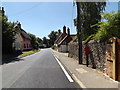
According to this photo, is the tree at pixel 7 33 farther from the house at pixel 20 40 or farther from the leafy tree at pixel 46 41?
the leafy tree at pixel 46 41

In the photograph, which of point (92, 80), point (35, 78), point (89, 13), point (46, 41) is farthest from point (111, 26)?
point (46, 41)

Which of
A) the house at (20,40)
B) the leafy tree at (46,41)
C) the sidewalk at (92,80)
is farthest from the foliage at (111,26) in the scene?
the leafy tree at (46,41)

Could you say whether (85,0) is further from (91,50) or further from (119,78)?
(119,78)

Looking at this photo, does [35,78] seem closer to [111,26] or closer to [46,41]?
[111,26]

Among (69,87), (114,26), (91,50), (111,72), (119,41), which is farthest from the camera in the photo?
(91,50)

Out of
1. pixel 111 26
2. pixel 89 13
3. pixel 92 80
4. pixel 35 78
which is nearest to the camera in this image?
pixel 92 80

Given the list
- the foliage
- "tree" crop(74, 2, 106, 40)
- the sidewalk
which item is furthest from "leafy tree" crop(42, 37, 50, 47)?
the foliage

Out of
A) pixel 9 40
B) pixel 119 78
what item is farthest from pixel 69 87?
pixel 9 40

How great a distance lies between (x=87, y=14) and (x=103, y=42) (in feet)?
54.2

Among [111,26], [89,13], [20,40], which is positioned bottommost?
[111,26]

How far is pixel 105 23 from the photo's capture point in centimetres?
845

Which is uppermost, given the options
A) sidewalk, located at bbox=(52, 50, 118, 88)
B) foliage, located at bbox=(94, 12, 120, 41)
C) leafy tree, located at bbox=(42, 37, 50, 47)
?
leafy tree, located at bbox=(42, 37, 50, 47)

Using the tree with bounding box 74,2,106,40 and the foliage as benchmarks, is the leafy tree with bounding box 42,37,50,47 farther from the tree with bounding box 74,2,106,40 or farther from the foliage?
the foliage

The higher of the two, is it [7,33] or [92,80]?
[7,33]
